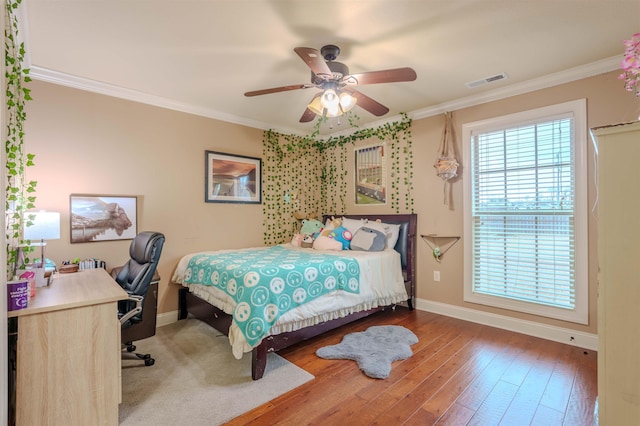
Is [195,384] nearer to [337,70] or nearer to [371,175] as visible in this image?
[337,70]

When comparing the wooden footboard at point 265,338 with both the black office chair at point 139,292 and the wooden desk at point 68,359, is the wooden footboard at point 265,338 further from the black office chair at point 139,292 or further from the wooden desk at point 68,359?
the wooden desk at point 68,359

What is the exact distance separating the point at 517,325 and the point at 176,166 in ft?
13.6

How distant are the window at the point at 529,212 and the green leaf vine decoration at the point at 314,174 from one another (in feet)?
2.83

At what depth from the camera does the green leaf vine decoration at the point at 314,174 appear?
4020 mm

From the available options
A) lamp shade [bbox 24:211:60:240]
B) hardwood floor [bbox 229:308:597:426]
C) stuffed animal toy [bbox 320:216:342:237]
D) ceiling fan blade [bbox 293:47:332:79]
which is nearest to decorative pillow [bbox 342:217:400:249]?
stuffed animal toy [bbox 320:216:342:237]

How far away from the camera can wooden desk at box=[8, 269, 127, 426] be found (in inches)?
55.9

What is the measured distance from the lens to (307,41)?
2.22 metres

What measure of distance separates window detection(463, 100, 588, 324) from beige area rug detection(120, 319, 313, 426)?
2315mm

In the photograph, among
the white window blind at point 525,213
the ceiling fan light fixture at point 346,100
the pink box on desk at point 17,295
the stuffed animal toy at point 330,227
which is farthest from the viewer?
the stuffed animal toy at point 330,227

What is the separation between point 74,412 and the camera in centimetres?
152

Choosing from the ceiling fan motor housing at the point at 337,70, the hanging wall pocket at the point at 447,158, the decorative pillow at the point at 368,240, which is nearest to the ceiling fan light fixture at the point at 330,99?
the ceiling fan motor housing at the point at 337,70

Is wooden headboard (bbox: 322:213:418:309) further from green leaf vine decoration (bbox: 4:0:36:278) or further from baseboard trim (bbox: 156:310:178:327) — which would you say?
green leaf vine decoration (bbox: 4:0:36:278)

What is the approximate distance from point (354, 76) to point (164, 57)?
1.62m

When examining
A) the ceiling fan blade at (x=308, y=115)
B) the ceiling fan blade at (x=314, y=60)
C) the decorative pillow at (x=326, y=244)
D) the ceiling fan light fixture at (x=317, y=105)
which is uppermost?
the ceiling fan blade at (x=314, y=60)
